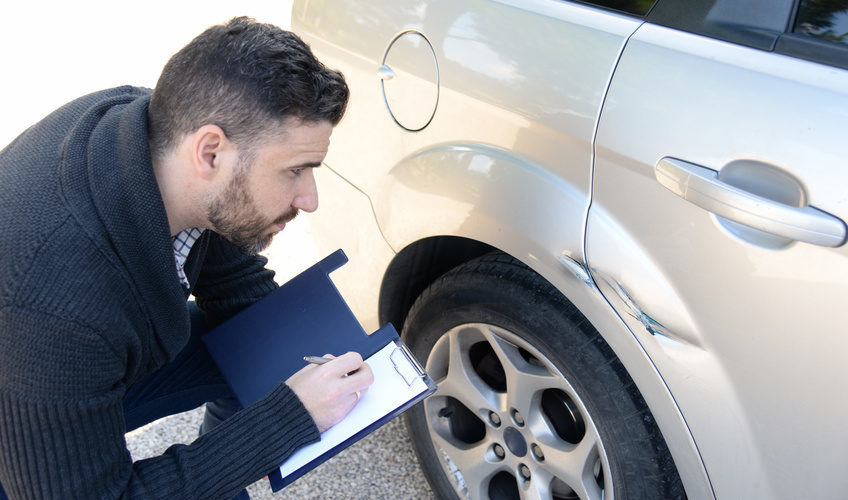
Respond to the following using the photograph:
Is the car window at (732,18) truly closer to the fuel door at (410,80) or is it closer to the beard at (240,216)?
the fuel door at (410,80)

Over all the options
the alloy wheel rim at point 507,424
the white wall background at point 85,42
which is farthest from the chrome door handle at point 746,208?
the white wall background at point 85,42

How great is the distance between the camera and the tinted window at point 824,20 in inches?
47.1

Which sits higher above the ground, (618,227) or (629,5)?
(629,5)

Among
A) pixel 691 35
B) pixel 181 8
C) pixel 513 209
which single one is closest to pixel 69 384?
pixel 513 209

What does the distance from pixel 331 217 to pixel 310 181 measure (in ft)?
1.98

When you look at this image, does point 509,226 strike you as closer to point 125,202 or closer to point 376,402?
point 376,402

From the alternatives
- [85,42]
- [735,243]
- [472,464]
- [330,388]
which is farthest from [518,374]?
[85,42]

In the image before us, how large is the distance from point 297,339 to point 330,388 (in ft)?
1.13

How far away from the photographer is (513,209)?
1.47 metres

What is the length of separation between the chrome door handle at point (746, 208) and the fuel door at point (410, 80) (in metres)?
0.56

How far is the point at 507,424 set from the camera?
170cm

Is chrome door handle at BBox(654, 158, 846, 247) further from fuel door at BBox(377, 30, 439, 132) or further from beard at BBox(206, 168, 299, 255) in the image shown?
beard at BBox(206, 168, 299, 255)

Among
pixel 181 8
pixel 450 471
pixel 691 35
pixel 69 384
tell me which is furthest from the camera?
pixel 181 8

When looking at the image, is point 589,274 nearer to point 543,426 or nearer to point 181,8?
point 543,426
